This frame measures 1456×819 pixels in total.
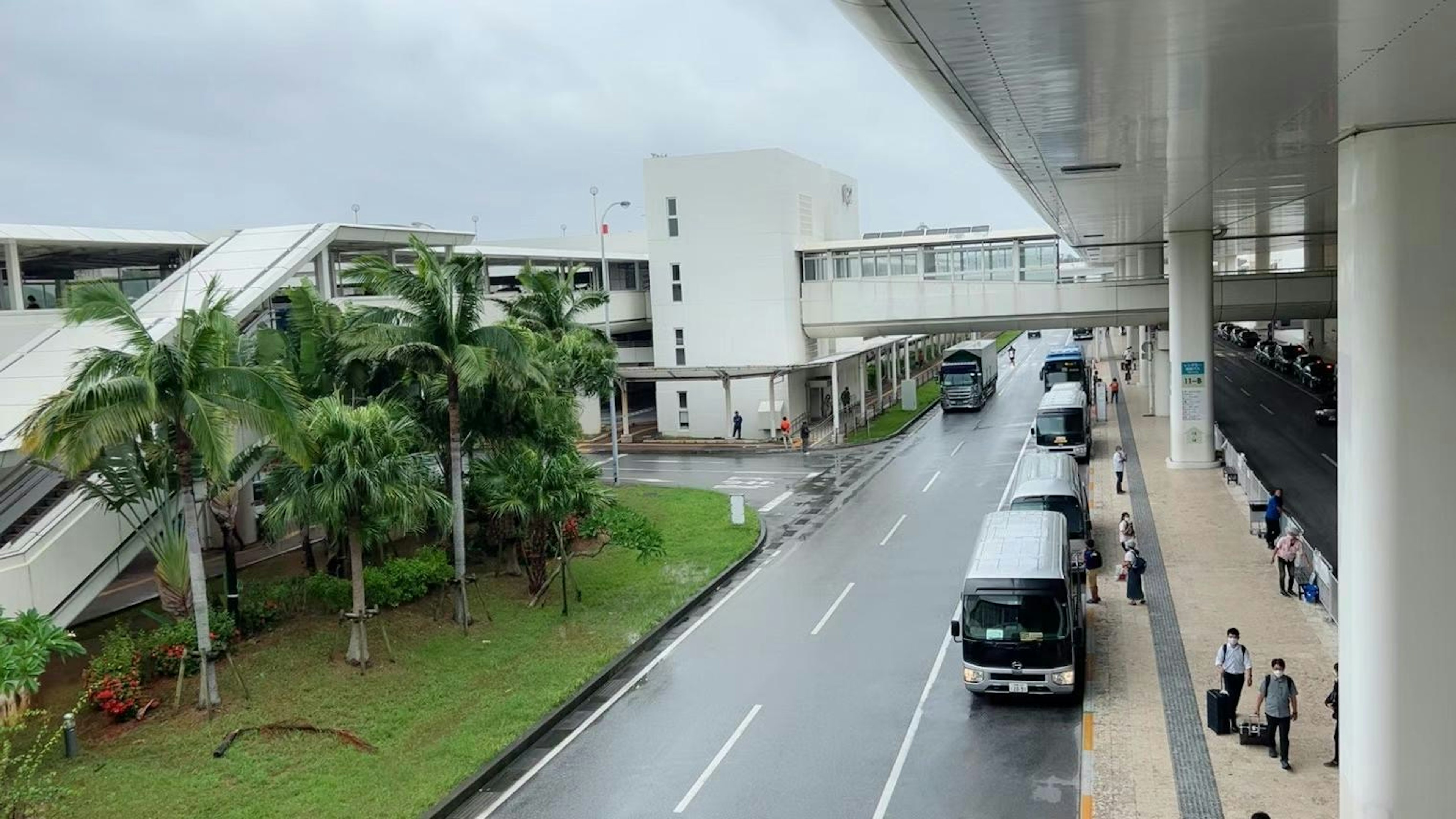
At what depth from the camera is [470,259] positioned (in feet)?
68.9

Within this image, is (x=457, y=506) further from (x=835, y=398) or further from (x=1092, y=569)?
(x=835, y=398)

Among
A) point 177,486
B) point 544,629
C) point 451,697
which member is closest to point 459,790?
point 451,697

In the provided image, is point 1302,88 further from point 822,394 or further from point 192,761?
point 822,394

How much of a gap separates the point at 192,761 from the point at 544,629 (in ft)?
22.7

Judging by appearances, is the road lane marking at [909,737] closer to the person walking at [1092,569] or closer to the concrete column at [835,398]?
the person walking at [1092,569]

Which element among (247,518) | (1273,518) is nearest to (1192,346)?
(1273,518)

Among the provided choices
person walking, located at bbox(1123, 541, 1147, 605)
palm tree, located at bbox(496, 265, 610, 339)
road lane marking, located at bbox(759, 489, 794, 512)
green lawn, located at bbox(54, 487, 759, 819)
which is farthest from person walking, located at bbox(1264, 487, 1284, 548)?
palm tree, located at bbox(496, 265, 610, 339)

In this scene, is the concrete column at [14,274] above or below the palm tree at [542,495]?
above

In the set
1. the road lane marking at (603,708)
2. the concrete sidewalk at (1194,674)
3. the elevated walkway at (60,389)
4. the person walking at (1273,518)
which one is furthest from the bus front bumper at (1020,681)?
the elevated walkway at (60,389)

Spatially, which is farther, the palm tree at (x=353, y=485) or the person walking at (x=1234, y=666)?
the palm tree at (x=353, y=485)

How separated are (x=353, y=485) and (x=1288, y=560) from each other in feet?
52.7

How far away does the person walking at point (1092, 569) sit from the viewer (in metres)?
20.3

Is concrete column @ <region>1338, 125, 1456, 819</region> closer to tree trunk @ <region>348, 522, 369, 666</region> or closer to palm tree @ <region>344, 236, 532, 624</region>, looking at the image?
palm tree @ <region>344, 236, 532, 624</region>

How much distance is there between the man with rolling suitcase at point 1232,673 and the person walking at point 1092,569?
5.37m
